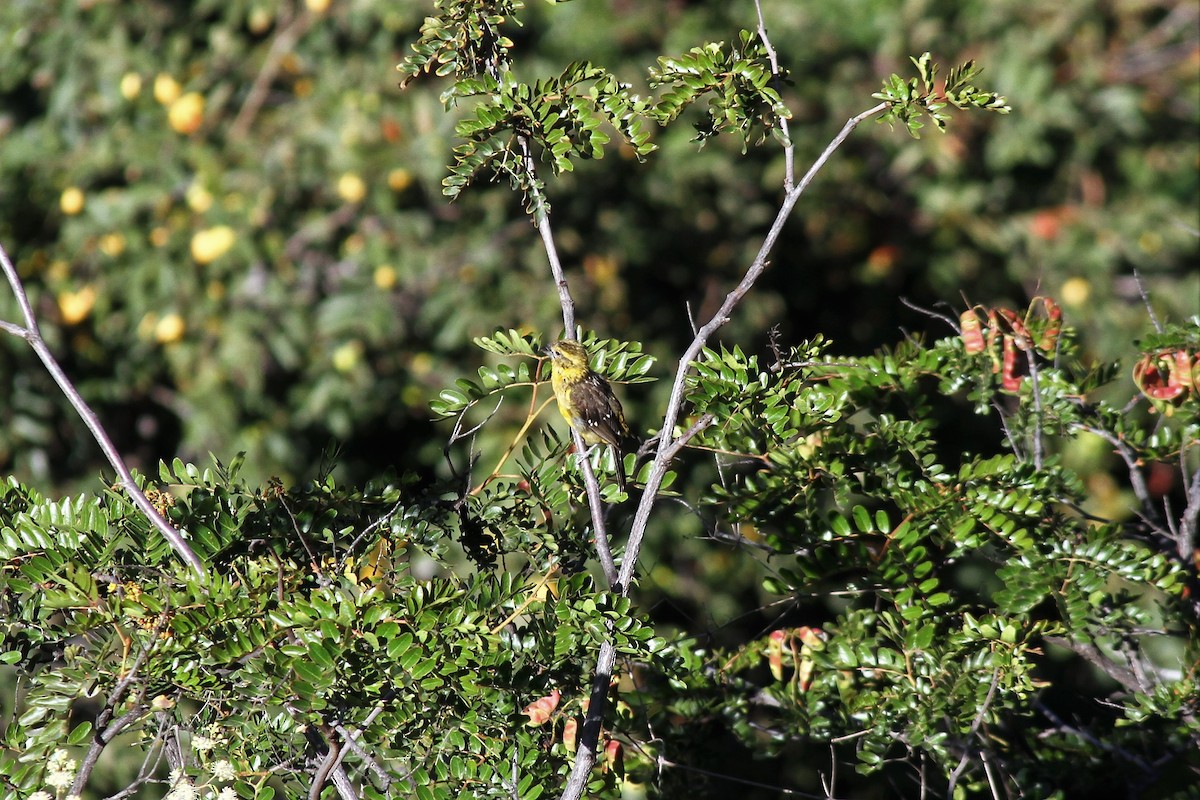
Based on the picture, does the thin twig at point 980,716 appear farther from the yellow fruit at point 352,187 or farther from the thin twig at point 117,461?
the yellow fruit at point 352,187

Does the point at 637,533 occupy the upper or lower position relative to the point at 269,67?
lower

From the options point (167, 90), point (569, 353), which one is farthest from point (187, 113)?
point (569, 353)

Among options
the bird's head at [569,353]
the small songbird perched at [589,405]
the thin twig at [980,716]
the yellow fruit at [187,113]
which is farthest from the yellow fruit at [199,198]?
the thin twig at [980,716]

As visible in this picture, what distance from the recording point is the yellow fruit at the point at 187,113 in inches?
197

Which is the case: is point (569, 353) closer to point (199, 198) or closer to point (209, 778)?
point (209, 778)

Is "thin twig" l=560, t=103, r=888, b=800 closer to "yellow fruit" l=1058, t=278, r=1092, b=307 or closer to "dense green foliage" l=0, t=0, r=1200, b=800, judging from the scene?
"dense green foliage" l=0, t=0, r=1200, b=800

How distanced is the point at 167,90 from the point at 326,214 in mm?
840

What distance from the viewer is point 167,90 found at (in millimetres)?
5031

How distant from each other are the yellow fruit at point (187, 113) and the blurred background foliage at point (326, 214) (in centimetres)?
1

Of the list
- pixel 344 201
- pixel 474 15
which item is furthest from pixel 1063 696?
pixel 344 201

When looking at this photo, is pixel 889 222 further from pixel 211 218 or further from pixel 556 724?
pixel 556 724

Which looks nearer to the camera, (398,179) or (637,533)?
(637,533)

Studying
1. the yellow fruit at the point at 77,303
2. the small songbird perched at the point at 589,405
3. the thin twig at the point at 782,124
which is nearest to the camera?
the thin twig at the point at 782,124

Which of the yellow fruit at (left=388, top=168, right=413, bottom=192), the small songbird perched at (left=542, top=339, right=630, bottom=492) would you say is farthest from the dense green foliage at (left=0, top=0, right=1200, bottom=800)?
the small songbird perched at (left=542, top=339, right=630, bottom=492)
